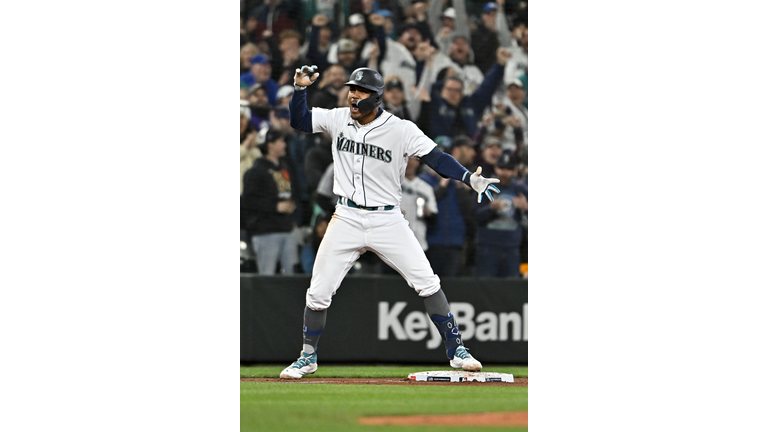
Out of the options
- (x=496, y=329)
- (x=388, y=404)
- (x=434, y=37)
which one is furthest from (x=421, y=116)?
(x=388, y=404)

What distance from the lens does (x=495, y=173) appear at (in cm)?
832

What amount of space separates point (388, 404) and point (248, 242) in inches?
127

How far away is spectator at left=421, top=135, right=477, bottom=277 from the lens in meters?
8.05

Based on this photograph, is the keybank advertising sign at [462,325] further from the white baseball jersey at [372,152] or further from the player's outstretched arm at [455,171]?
the player's outstretched arm at [455,171]

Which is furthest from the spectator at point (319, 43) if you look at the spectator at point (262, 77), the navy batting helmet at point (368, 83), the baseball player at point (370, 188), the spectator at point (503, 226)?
the navy batting helmet at point (368, 83)

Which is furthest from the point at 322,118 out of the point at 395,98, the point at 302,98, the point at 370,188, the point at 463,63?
the point at 463,63

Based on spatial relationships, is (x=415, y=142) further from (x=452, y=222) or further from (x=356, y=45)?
(x=356, y=45)

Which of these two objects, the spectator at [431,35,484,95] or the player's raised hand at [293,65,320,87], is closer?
the player's raised hand at [293,65,320,87]

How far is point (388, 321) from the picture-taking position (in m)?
8.26

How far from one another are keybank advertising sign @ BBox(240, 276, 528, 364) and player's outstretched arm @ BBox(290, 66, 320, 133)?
2.45m

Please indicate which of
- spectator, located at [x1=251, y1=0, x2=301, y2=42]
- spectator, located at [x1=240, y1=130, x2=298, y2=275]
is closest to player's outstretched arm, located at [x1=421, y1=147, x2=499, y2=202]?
spectator, located at [x1=240, y1=130, x2=298, y2=275]

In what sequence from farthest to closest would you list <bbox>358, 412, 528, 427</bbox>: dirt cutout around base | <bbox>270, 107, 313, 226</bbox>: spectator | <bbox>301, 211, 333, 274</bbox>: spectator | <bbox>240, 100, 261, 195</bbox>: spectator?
<bbox>270, 107, 313, 226</bbox>: spectator < <bbox>301, 211, 333, 274</bbox>: spectator < <bbox>240, 100, 261, 195</bbox>: spectator < <bbox>358, 412, 528, 427</bbox>: dirt cutout around base

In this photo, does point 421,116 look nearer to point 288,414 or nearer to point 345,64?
point 345,64

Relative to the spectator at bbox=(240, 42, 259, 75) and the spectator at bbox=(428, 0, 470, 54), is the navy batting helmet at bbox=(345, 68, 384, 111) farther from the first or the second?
the spectator at bbox=(428, 0, 470, 54)
